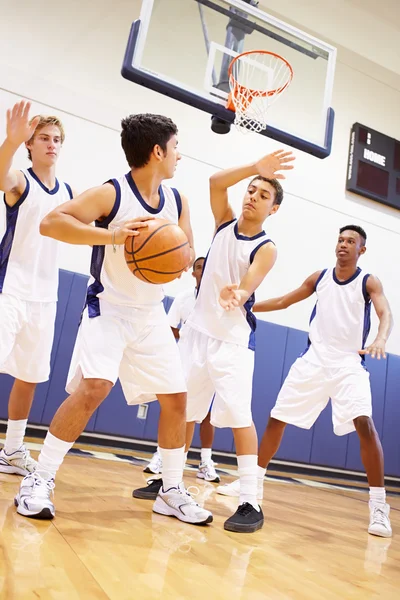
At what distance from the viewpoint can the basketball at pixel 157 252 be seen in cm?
217

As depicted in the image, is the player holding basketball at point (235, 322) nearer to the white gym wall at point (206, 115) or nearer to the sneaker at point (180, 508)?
the sneaker at point (180, 508)

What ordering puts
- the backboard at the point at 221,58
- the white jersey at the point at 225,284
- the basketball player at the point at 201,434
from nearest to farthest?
the white jersey at the point at 225,284 → the basketball player at the point at 201,434 → the backboard at the point at 221,58

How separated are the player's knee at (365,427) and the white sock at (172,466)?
4.73ft

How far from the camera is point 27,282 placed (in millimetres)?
3127

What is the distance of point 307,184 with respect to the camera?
7.50 m

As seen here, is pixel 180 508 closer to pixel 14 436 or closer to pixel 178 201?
pixel 14 436

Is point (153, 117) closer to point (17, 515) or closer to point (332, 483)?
point (17, 515)

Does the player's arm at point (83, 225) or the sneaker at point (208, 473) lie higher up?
Answer: the player's arm at point (83, 225)

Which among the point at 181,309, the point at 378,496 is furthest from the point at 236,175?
the point at 181,309

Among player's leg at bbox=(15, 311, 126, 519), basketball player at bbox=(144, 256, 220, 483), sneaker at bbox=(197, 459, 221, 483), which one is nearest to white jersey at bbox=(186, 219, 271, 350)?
player's leg at bbox=(15, 311, 126, 519)

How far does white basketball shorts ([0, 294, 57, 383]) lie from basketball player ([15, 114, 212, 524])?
687 mm

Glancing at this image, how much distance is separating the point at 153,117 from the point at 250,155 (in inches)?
190

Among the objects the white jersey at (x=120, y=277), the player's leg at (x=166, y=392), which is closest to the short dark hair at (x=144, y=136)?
the white jersey at (x=120, y=277)

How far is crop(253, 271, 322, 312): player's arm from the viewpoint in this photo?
3.96 m
